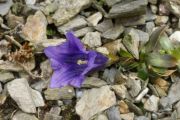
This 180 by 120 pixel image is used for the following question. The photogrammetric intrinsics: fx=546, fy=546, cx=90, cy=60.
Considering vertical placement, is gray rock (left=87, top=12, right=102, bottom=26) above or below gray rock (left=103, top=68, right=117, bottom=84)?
above

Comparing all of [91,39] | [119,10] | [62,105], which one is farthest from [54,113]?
[119,10]

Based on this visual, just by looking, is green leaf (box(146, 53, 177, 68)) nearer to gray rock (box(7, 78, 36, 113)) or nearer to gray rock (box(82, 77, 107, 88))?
gray rock (box(82, 77, 107, 88))

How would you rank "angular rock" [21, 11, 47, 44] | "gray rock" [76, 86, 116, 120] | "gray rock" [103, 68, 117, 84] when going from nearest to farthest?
1. "gray rock" [76, 86, 116, 120]
2. "gray rock" [103, 68, 117, 84]
3. "angular rock" [21, 11, 47, 44]

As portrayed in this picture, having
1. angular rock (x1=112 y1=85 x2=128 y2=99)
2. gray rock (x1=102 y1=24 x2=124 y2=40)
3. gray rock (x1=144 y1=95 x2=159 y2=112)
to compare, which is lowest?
gray rock (x1=144 y1=95 x2=159 y2=112)

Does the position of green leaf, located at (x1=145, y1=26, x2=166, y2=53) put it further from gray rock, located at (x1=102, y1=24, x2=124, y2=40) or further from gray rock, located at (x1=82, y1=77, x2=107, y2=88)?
gray rock, located at (x1=82, y1=77, x2=107, y2=88)

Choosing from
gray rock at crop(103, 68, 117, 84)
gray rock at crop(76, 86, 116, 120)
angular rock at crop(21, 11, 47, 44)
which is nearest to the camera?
gray rock at crop(76, 86, 116, 120)

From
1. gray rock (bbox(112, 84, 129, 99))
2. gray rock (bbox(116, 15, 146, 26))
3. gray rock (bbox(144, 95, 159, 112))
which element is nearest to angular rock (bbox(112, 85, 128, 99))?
gray rock (bbox(112, 84, 129, 99))

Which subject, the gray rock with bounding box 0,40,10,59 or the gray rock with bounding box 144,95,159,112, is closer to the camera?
the gray rock with bounding box 144,95,159,112
